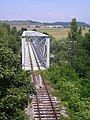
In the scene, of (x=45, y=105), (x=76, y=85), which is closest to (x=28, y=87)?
(x=45, y=105)

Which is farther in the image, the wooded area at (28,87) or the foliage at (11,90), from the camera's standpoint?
the wooded area at (28,87)

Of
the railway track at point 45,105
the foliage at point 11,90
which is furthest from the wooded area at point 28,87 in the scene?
the railway track at point 45,105

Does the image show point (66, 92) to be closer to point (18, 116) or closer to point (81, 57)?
point (18, 116)

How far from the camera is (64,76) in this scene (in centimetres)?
3894

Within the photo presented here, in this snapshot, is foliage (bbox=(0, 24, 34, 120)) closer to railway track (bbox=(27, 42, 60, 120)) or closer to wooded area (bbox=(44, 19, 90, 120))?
railway track (bbox=(27, 42, 60, 120))

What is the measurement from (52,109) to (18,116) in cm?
970

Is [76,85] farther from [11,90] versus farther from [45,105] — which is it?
[11,90]

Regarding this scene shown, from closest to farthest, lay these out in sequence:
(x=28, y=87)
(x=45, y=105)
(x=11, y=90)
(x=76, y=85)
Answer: (x=11, y=90)
(x=28, y=87)
(x=45, y=105)
(x=76, y=85)

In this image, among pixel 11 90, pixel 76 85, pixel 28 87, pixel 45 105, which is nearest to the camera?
pixel 11 90

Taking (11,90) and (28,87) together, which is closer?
(11,90)

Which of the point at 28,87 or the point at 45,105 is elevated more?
the point at 28,87

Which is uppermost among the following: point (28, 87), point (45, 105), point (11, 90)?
point (11, 90)

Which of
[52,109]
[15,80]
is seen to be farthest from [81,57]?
[15,80]

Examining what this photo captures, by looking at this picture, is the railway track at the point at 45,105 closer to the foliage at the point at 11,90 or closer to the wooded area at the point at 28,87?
the wooded area at the point at 28,87
